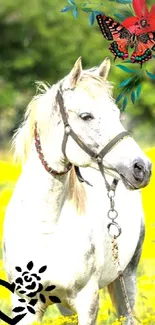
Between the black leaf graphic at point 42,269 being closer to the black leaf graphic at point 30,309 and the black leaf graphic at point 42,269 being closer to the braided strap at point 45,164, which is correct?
the black leaf graphic at point 30,309

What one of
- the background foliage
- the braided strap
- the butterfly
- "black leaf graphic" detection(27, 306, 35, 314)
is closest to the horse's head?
the braided strap

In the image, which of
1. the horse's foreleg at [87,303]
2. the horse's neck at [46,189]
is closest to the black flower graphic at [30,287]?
the horse's foreleg at [87,303]

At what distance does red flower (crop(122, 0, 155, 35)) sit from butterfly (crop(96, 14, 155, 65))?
0.6 inches

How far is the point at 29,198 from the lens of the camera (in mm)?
5742

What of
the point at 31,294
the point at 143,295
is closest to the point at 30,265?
the point at 31,294

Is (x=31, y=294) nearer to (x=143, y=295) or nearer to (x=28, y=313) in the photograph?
(x=28, y=313)

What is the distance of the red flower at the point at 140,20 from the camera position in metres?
5.64

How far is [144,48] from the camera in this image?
Answer: 5.82 m

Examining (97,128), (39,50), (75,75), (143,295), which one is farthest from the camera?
(39,50)

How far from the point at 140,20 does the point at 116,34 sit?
19 cm

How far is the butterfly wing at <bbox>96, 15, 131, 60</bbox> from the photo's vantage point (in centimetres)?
575

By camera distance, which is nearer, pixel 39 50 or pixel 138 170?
pixel 138 170

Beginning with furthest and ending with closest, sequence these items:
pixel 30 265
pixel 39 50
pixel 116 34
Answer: pixel 39 50 < pixel 116 34 < pixel 30 265

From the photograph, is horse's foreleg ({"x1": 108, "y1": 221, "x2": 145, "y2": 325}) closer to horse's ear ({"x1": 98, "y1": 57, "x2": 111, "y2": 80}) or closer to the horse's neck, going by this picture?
the horse's neck
